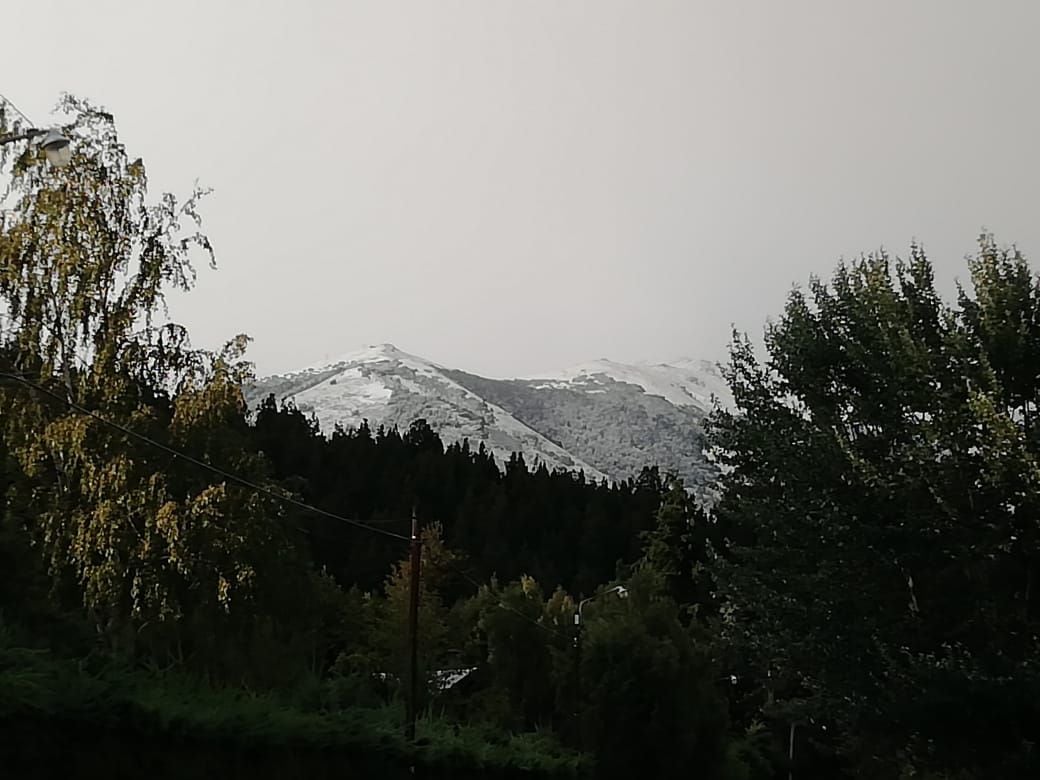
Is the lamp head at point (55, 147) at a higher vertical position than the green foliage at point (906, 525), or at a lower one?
higher

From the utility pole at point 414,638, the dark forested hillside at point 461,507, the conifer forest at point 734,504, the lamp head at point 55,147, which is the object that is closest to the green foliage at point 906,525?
the conifer forest at point 734,504

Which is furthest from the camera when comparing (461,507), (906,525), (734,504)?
(461,507)

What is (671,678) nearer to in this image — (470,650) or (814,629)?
(814,629)

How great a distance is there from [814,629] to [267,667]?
346 inches

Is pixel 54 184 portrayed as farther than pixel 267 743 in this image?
Yes

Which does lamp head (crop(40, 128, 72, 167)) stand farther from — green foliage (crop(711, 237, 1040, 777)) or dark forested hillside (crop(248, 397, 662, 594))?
dark forested hillside (crop(248, 397, 662, 594))

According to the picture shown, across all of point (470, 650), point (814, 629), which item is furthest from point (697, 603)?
point (814, 629)

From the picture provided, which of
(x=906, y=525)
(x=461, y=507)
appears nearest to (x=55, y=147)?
(x=906, y=525)

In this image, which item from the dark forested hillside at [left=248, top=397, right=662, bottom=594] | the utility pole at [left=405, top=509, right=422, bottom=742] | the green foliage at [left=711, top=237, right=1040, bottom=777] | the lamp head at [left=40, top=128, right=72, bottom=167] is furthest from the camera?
the dark forested hillside at [left=248, top=397, right=662, bottom=594]

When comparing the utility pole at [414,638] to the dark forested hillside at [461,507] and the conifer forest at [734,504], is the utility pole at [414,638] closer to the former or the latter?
the conifer forest at [734,504]

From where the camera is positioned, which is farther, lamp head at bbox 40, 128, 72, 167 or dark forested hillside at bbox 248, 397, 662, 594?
dark forested hillside at bbox 248, 397, 662, 594

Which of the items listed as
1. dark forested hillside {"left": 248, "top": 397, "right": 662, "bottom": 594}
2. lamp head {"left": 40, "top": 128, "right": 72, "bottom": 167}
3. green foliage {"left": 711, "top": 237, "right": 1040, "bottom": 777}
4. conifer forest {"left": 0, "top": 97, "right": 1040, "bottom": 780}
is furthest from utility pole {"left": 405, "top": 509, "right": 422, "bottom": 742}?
dark forested hillside {"left": 248, "top": 397, "right": 662, "bottom": 594}

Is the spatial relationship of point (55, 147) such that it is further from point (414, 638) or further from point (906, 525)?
point (906, 525)

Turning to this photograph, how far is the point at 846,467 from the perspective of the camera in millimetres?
16969
